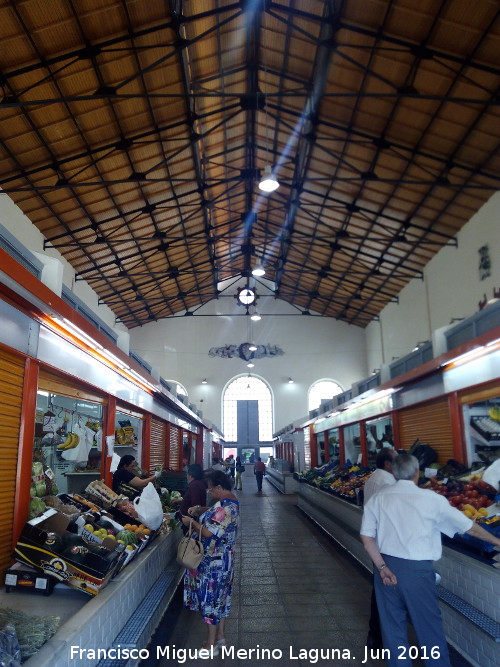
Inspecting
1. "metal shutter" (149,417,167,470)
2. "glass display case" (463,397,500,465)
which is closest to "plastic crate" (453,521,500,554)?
"glass display case" (463,397,500,465)

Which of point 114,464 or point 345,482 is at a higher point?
point 114,464

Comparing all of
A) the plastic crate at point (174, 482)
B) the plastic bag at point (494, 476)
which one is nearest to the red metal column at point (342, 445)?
the plastic crate at point (174, 482)

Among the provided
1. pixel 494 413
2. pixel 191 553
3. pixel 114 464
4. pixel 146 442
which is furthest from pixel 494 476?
pixel 146 442

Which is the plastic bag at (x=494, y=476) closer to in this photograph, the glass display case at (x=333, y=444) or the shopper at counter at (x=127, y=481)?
the shopper at counter at (x=127, y=481)

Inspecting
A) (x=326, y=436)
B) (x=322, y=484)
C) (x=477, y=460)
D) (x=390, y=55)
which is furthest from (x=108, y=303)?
(x=477, y=460)

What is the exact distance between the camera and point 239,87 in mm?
11938

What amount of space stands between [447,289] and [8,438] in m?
13.9

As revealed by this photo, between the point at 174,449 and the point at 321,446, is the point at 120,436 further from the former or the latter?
the point at 321,446

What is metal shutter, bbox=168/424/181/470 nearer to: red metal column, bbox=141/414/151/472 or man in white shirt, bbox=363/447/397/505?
red metal column, bbox=141/414/151/472

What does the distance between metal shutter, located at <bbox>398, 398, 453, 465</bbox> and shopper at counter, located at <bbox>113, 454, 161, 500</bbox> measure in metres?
3.77

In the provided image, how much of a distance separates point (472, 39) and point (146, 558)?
8.92 meters

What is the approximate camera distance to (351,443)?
43.1 feet

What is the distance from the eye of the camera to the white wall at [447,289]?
39.5 feet

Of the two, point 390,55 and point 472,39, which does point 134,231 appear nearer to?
point 390,55
